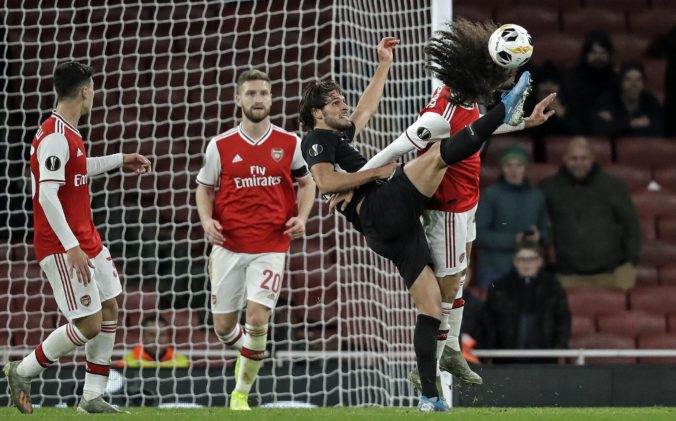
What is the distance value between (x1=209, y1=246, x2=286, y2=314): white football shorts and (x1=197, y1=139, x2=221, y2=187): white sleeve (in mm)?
409

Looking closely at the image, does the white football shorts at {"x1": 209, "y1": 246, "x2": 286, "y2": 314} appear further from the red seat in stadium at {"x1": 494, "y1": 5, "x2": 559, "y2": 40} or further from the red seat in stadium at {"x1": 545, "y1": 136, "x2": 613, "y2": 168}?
the red seat in stadium at {"x1": 494, "y1": 5, "x2": 559, "y2": 40}

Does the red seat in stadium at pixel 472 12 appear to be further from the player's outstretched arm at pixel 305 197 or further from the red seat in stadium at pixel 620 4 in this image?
the player's outstretched arm at pixel 305 197

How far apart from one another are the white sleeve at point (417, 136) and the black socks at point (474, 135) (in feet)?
1.06

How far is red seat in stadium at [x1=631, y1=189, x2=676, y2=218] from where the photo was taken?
39.2ft

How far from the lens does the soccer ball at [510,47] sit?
6.27 m

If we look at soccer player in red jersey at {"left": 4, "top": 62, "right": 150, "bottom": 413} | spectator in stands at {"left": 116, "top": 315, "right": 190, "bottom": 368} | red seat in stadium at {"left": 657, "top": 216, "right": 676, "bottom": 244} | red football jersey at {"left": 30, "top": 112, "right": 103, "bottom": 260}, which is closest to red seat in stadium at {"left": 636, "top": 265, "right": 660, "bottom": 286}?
red seat in stadium at {"left": 657, "top": 216, "right": 676, "bottom": 244}

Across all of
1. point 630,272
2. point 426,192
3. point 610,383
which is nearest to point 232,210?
point 426,192

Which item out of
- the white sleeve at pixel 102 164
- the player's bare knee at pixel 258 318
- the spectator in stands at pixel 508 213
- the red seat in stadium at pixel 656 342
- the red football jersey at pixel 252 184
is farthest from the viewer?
the red seat in stadium at pixel 656 342

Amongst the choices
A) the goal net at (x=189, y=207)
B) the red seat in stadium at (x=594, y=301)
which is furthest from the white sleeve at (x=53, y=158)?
the red seat in stadium at (x=594, y=301)

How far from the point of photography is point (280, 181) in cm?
766

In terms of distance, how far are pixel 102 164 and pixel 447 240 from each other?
1.98 metres

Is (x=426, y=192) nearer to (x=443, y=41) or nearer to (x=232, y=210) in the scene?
(x=443, y=41)

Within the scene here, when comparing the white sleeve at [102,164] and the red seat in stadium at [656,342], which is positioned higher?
the white sleeve at [102,164]

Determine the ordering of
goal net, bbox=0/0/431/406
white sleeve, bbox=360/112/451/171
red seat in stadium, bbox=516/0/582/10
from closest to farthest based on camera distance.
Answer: white sleeve, bbox=360/112/451/171, goal net, bbox=0/0/431/406, red seat in stadium, bbox=516/0/582/10
